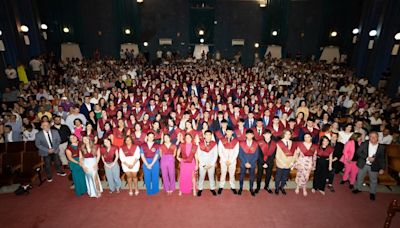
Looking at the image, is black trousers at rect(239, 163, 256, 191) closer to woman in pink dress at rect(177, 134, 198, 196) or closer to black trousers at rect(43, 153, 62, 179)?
woman in pink dress at rect(177, 134, 198, 196)

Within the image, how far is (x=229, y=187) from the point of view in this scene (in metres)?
6.85

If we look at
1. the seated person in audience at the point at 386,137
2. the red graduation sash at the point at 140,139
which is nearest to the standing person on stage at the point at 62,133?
the red graduation sash at the point at 140,139

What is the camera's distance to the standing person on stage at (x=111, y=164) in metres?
6.19

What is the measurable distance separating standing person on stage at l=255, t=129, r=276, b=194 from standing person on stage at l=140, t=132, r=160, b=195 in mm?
2554

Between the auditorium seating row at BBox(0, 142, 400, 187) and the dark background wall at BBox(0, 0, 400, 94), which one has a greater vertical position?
the dark background wall at BBox(0, 0, 400, 94)

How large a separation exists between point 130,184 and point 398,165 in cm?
707

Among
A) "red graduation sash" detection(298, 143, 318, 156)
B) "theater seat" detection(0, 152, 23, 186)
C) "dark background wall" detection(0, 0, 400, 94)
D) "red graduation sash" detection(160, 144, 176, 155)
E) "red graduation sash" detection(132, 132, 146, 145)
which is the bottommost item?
"theater seat" detection(0, 152, 23, 186)

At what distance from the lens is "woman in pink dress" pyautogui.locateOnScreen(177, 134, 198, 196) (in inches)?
248

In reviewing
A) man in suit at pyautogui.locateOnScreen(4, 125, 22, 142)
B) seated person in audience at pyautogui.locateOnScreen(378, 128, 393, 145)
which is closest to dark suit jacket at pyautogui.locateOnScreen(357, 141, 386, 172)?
seated person in audience at pyautogui.locateOnScreen(378, 128, 393, 145)

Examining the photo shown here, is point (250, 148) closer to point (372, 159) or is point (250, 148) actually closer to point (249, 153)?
point (249, 153)

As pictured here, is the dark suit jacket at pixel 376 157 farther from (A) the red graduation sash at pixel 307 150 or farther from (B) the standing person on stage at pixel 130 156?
(B) the standing person on stage at pixel 130 156

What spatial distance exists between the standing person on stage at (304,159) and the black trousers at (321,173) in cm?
18

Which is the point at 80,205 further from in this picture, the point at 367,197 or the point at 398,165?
the point at 398,165

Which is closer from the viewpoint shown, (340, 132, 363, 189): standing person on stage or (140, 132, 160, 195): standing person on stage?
(140, 132, 160, 195): standing person on stage
